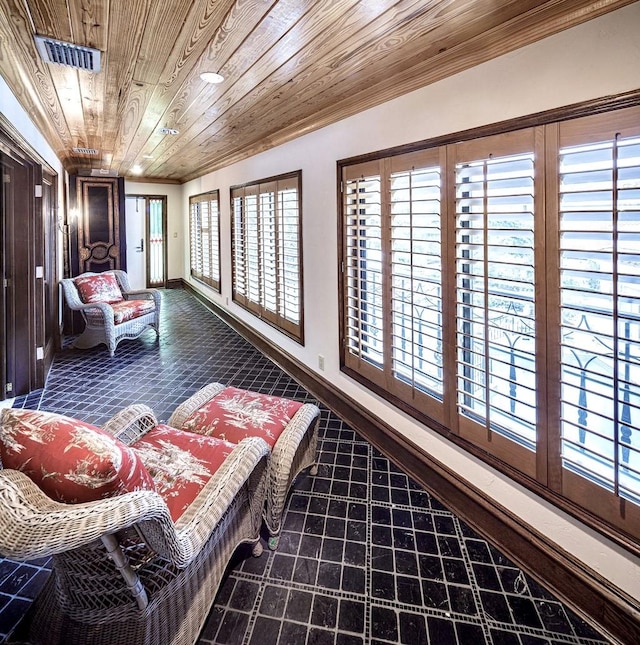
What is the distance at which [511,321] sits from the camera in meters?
1.78

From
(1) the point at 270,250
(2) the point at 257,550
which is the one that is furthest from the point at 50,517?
(1) the point at 270,250

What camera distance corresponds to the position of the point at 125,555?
1194 millimetres

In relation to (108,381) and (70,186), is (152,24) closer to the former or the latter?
(108,381)

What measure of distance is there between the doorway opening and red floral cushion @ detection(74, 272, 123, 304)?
342cm

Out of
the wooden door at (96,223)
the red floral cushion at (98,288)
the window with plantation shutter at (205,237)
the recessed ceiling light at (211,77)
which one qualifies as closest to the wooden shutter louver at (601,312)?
the recessed ceiling light at (211,77)

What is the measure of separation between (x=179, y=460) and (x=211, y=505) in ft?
1.15

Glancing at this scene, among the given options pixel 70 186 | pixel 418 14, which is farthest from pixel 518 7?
pixel 70 186

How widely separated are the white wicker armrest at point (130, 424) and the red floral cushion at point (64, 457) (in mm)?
722

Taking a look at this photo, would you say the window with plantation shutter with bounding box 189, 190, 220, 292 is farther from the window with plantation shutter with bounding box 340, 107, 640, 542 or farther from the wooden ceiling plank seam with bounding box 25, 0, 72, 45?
the window with plantation shutter with bounding box 340, 107, 640, 542

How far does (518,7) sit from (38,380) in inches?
164

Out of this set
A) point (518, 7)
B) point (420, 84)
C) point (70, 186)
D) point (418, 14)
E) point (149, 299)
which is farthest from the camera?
point (70, 186)

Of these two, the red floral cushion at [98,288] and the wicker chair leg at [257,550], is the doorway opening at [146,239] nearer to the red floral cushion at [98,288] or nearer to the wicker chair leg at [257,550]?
the red floral cushion at [98,288]

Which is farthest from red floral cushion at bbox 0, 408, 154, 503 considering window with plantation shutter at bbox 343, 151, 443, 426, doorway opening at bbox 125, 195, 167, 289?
doorway opening at bbox 125, 195, 167, 289

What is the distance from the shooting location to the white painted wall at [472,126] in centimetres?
141
